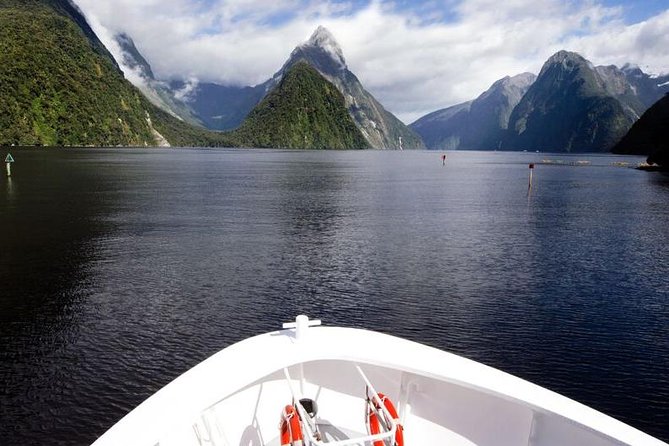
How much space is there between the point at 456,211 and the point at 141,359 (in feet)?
151

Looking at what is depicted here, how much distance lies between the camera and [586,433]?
801 cm

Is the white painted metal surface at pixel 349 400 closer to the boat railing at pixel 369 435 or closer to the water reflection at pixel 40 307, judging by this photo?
the boat railing at pixel 369 435

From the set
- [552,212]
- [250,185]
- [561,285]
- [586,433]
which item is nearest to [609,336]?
[561,285]

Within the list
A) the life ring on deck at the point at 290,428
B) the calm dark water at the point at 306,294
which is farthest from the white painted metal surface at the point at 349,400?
the calm dark water at the point at 306,294

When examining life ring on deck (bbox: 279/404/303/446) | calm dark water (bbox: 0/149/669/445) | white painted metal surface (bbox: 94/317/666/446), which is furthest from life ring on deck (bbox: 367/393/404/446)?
calm dark water (bbox: 0/149/669/445)

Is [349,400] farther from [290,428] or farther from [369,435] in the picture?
[290,428]

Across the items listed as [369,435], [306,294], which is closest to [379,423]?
[369,435]

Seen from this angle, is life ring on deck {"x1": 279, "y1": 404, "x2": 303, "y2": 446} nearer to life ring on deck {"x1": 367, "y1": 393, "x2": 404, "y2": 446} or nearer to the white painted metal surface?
the white painted metal surface

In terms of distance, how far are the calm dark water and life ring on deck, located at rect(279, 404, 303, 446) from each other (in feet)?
24.1

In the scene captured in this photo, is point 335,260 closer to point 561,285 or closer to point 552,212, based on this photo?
point 561,285

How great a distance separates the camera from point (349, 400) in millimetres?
10586

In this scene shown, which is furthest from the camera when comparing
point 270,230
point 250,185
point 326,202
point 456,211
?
point 250,185

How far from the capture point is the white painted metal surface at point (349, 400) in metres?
7.41

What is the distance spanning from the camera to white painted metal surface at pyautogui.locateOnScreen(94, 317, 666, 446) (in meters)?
7.41
